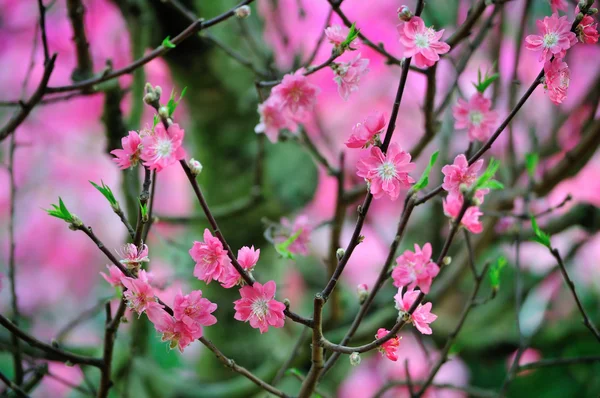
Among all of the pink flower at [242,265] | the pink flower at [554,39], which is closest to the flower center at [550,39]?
the pink flower at [554,39]

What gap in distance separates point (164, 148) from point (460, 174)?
28 cm

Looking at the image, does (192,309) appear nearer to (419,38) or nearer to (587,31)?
(419,38)

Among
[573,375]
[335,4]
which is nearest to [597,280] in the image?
[573,375]

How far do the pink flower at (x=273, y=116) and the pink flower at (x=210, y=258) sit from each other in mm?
172

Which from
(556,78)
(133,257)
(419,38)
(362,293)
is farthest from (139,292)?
(556,78)

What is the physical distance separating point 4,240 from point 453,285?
2.72 m

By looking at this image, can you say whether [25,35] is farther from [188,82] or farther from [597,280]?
[597,280]

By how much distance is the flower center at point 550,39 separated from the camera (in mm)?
524

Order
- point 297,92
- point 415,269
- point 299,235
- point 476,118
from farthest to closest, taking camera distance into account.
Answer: point 299,235
point 476,118
point 297,92
point 415,269

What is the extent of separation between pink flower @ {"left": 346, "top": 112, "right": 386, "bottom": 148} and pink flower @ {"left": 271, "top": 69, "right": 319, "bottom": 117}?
0.08 metres

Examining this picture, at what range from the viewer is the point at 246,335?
1.55 metres

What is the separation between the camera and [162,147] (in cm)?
47

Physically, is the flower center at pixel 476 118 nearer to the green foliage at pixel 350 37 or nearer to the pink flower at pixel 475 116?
the pink flower at pixel 475 116

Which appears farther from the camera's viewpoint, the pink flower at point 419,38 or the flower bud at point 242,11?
the flower bud at point 242,11
